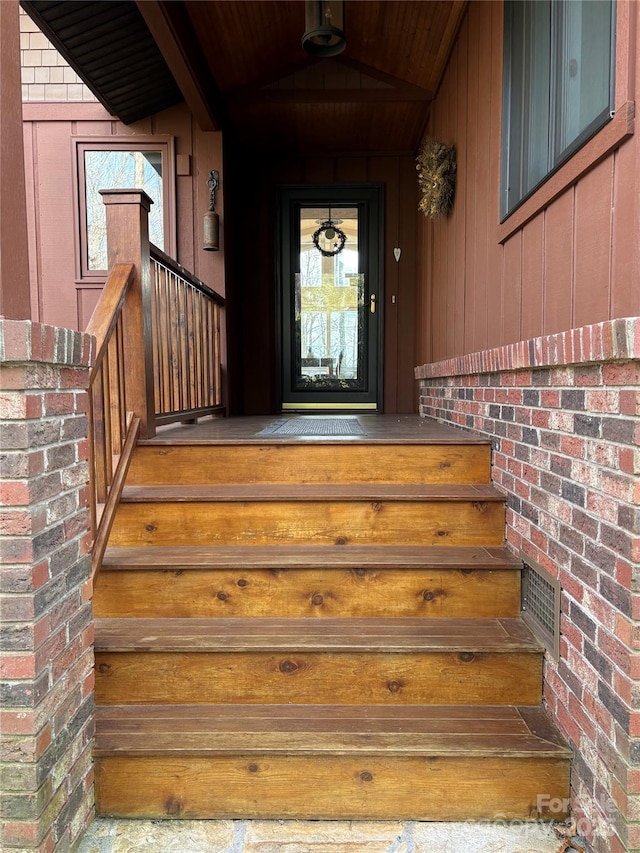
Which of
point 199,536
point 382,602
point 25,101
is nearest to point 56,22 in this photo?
point 25,101

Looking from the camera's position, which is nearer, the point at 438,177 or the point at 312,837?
the point at 312,837

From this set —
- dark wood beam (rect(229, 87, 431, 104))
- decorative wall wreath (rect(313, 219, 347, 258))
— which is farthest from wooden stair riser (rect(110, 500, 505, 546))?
decorative wall wreath (rect(313, 219, 347, 258))

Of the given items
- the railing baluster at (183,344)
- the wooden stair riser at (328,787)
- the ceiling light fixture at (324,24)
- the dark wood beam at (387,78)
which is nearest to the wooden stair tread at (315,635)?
the wooden stair riser at (328,787)

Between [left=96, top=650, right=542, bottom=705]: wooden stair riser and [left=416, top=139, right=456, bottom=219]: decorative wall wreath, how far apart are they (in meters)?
2.63

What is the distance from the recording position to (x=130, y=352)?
226cm

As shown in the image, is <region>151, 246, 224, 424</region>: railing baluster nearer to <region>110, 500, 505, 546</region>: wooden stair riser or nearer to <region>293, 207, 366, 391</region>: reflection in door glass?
<region>110, 500, 505, 546</region>: wooden stair riser

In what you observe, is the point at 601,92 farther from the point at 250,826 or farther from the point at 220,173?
the point at 220,173

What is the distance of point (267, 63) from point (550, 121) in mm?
2858

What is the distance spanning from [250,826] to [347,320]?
4.19 meters

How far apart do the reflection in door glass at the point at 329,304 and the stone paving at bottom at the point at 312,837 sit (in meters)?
3.94

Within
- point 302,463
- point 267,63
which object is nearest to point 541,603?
point 302,463

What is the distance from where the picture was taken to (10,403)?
1.18 metres

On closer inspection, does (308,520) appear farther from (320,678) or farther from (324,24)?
(324,24)

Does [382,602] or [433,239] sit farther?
[433,239]
